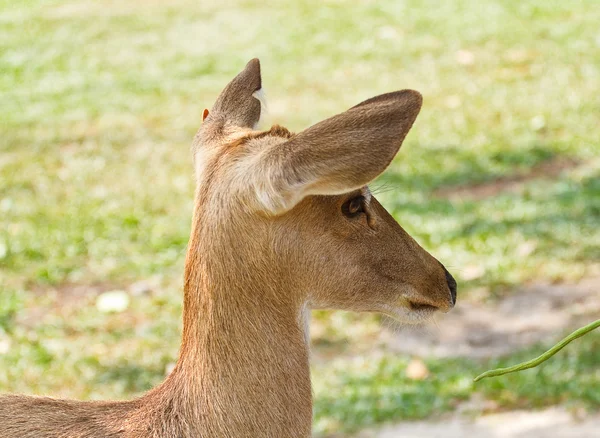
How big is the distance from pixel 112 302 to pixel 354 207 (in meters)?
4.09

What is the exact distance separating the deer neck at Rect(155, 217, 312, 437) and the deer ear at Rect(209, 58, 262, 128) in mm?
609

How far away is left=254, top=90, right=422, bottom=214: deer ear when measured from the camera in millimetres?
2613

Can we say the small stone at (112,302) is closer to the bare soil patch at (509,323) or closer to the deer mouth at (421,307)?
the bare soil patch at (509,323)

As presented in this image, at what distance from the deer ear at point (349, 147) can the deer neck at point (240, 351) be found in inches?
17.2

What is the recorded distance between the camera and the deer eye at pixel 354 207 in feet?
10.3

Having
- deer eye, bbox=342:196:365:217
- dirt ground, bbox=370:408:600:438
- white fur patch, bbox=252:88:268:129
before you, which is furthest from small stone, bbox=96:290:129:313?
deer eye, bbox=342:196:365:217

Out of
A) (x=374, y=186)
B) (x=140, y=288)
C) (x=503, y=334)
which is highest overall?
(x=140, y=288)

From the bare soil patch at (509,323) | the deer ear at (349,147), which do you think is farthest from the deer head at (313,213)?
the bare soil patch at (509,323)

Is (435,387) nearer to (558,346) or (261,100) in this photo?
Result: (261,100)

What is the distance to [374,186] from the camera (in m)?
3.90

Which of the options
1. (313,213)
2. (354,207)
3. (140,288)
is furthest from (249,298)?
(140,288)

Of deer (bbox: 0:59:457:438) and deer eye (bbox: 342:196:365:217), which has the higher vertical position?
A: deer eye (bbox: 342:196:365:217)

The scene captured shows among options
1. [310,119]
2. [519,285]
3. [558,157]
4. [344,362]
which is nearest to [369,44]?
[310,119]

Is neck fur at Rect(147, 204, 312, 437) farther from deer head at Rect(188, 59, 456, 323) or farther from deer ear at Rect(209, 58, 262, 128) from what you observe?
deer ear at Rect(209, 58, 262, 128)
